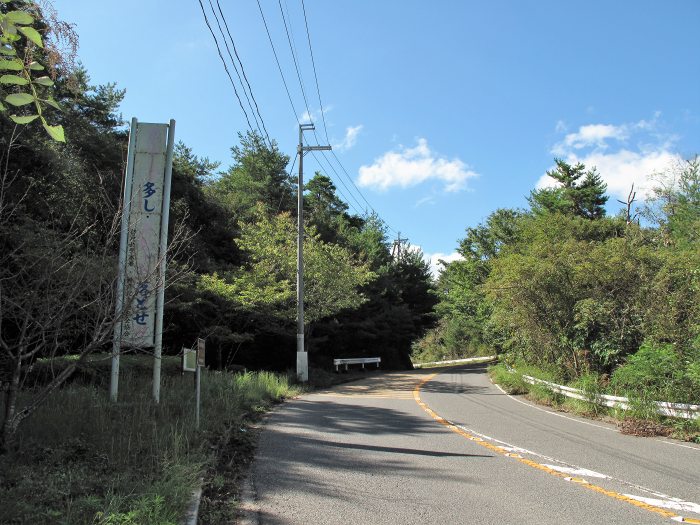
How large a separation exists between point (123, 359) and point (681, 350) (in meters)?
13.4

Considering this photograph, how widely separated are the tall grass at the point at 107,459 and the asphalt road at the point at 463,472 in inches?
37.0

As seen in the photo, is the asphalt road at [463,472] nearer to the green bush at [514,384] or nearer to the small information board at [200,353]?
the small information board at [200,353]

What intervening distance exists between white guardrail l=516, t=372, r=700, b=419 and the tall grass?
29.4 feet

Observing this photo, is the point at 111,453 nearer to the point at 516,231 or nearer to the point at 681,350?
the point at 681,350

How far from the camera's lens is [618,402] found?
12.6 m

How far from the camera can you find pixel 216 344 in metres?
24.4

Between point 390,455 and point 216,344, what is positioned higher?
point 216,344

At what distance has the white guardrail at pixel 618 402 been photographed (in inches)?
415

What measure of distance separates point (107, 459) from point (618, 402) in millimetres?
11473

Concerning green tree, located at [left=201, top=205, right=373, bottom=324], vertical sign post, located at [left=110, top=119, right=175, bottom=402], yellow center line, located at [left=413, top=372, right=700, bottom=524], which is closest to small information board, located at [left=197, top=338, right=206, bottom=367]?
vertical sign post, located at [left=110, top=119, right=175, bottom=402]

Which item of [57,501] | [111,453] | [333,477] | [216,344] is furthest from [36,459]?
[216,344]

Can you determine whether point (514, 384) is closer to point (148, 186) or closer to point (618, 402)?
point (618, 402)

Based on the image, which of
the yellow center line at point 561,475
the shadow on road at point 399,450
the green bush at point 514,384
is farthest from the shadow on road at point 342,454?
the green bush at point 514,384

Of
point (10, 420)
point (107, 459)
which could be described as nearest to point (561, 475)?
point (107, 459)
